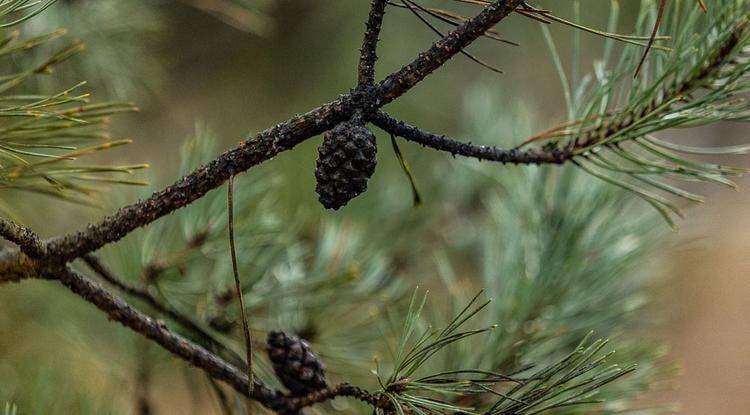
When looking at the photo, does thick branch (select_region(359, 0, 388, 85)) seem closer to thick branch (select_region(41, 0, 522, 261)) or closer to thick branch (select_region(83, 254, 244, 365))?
thick branch (select_region(41, 0, 522, 261))

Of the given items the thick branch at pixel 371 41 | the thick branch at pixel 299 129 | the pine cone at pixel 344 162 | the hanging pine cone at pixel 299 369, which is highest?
the thick branch at pixel 371 41

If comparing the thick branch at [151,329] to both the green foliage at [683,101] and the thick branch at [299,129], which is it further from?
the green foliage at [683,101]

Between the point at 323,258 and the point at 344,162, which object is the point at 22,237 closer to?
the point at 344,162

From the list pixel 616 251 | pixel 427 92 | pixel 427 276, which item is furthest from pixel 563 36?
pixel 616 251

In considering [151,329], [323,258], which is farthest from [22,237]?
[323,258]

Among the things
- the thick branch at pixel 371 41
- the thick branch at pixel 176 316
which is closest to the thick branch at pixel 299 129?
the thick branch at pixel 371 41

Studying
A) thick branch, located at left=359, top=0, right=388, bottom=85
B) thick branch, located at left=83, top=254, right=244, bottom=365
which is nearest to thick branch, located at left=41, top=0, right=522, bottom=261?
thick branch, located at left=359, top=0, right=388, bottom=85

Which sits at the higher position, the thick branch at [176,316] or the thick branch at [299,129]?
the thick branch at [299,129]

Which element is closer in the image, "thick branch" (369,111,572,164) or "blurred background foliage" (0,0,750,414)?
"thick branch" (369,111,572,164)
